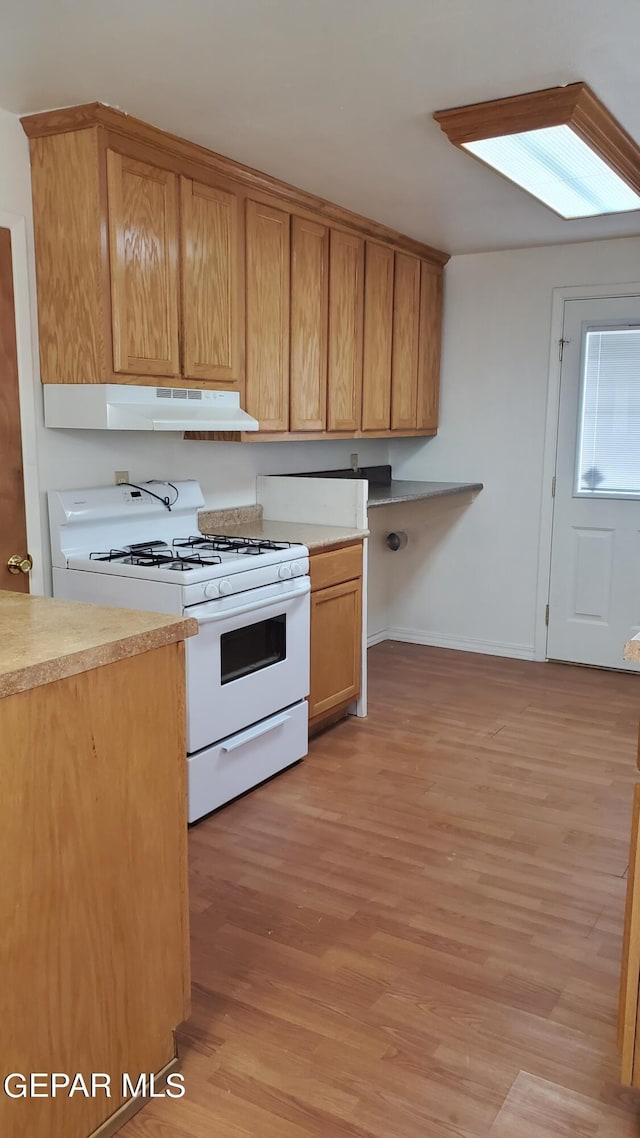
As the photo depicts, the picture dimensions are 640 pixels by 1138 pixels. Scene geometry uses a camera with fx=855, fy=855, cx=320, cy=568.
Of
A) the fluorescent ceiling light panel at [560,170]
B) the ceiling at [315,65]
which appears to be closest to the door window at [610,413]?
the fluorescent ceiling light panel at [560,170]

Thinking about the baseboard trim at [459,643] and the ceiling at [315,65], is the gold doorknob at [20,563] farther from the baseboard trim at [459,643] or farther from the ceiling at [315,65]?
the baseboard trim at [459,643]

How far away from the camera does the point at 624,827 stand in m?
3.02

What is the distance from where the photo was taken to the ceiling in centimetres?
206

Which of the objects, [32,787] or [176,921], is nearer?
[32,787]

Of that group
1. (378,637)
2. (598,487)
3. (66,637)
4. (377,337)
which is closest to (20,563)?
(66,637)

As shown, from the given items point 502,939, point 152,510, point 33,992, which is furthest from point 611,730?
point 33,992

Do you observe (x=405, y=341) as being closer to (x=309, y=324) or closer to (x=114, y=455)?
(x=309, y=324)

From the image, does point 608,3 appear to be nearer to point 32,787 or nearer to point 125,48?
point 125,48

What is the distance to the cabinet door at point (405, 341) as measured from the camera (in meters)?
4.62

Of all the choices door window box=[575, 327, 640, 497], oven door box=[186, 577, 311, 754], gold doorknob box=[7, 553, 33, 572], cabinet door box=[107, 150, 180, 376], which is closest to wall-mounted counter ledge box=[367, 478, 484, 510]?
door window box=[575, 327, 640, 497]

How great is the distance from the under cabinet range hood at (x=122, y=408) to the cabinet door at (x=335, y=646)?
971 millimetres

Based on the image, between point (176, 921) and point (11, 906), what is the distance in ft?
1.59

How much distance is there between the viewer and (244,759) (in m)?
3.18

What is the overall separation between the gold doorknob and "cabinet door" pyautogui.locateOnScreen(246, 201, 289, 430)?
1.10 metres
